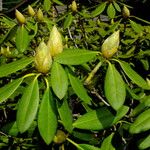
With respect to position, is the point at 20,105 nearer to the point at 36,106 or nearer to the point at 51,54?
the point at 36,106

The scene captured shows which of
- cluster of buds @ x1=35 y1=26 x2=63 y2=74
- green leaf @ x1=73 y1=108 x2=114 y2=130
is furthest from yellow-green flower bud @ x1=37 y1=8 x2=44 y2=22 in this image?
green leaf @ x1=73 y1=108 x2=114 y2=130

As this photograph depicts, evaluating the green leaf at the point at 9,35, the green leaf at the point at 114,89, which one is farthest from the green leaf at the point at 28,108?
the green leaf at the point at 9,35

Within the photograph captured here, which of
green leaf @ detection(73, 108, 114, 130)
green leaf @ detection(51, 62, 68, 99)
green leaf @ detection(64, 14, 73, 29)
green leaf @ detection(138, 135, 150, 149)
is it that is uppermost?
green leaf @ detection(51, 62, 68, 99)

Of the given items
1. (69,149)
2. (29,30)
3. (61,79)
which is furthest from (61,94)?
(29,30)

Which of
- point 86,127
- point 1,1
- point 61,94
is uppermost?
point 61,94

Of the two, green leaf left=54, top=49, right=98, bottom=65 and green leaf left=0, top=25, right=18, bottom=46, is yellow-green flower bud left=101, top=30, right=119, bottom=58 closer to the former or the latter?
green leaf left=54, top=49, right=98, bottom=65

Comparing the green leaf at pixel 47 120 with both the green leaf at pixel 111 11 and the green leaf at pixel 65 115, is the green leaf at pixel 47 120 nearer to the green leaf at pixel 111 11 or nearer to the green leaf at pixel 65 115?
the green leaf at pixel 65 115
